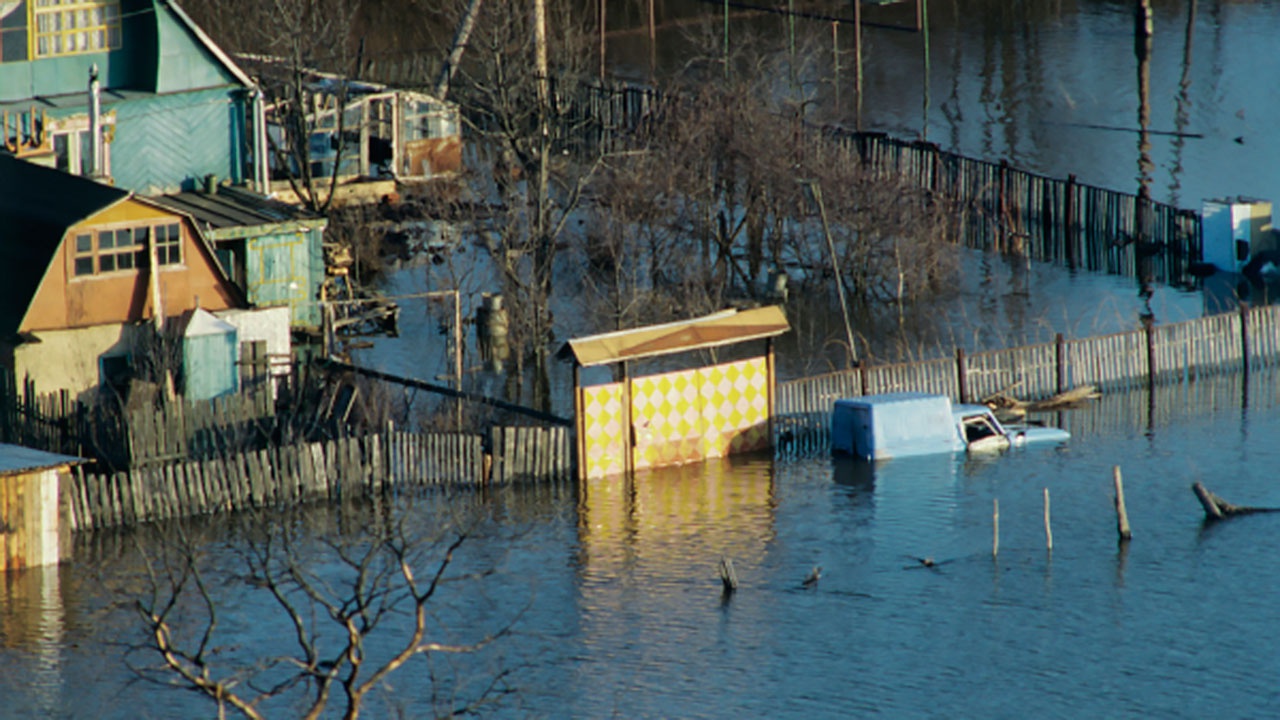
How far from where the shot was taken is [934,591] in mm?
29188

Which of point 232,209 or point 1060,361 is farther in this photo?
point 232,209

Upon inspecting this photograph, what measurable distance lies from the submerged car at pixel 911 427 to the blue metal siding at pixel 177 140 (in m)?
16.8

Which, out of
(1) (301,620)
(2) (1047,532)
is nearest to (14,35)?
(1) (301,620)

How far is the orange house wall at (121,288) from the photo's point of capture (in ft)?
113

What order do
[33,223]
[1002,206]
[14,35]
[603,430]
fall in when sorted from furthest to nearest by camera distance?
[1002,206] → [14,35] → [33,223] → [603,430]

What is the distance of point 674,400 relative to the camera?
35625 mm

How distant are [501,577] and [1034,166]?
132 feet

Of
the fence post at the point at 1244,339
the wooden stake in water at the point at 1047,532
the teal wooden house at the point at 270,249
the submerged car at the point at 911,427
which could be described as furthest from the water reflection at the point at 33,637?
the fence post at the point at 1244,339

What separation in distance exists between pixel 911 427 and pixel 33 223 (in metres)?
17.7

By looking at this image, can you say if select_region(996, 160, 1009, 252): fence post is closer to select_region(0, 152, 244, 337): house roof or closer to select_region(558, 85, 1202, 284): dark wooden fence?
select_region(558, 85, 1202, 284): dark wooden fence

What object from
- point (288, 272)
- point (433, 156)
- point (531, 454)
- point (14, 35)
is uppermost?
point (14, 35)

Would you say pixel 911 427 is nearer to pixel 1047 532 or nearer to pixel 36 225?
pixel 1047 532

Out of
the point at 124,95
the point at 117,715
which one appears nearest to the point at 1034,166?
the point at 124,95

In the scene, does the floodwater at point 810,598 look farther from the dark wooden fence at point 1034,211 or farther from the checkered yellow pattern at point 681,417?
the dark wooden fence at point 1034,211
